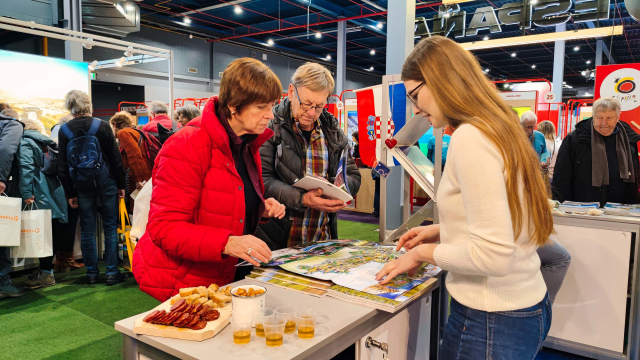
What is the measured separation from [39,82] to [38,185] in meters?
3.97

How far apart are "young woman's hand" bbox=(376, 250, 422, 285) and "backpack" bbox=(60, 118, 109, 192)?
3.37 meters

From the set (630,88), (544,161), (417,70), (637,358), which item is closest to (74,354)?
(417,70)

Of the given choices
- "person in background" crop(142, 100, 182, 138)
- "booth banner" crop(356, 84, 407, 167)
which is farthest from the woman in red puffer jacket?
"person in background" crop(142, 100, 182, 138)

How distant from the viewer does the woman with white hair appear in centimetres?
375

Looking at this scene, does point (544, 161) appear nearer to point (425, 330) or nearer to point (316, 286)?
point (425, 330)

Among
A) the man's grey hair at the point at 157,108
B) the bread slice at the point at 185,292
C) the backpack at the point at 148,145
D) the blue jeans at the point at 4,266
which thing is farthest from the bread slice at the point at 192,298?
the man's grey hair at the point at 157,108

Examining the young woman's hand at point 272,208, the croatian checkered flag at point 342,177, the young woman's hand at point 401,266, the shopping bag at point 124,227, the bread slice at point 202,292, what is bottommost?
the shopping bag at point 124,227

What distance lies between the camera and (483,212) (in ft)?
3.17

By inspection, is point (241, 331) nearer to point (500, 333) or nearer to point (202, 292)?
point (202, 292)

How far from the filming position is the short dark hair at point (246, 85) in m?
1.38

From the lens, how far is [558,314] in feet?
9.05

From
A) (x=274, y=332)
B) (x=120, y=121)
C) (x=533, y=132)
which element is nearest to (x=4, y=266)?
(x=120, y=121)

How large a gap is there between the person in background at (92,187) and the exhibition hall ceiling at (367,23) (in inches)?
288

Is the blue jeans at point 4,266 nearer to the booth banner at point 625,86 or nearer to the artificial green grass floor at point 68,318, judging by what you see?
the artificial green grass floor at point 68,318
